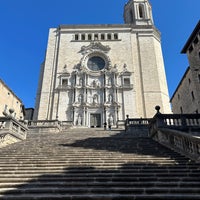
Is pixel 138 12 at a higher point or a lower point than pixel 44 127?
higher

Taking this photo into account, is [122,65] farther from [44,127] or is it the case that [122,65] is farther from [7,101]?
[7,101]

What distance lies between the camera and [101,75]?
3028 cm

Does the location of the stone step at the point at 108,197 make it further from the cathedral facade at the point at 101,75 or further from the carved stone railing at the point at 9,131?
the cathedral facade at the point at 101,75

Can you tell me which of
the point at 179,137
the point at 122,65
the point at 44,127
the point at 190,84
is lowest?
the point at 179,137

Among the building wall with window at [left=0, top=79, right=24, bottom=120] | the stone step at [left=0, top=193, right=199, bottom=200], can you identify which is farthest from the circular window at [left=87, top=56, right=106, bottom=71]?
the stone step at [left=0, top=193, right=199, bottom=200]

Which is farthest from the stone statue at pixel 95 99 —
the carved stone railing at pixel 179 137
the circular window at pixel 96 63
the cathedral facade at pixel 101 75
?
the carved stone railing at pixel 179 137

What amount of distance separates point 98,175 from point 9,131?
7599 millimetres

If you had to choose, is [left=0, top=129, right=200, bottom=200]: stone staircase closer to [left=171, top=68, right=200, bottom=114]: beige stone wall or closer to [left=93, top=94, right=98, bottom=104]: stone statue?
[left=171, top=68, right=200, bottom=114]: beige stone wall

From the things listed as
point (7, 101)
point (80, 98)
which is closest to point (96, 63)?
point (80, 98)

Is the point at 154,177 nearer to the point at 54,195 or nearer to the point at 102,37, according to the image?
the point at 54,195

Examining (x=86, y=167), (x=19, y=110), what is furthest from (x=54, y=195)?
(x=19, y=110)

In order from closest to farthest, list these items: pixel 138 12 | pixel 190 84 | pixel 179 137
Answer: pixel 179 137 → pixel 190 84 → pixel 138 12

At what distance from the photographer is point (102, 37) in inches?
1367

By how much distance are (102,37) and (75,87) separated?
12.4 meters
